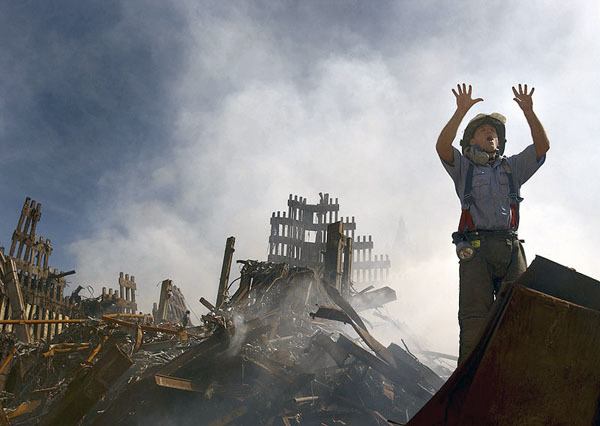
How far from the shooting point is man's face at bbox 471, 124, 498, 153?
3.52 metres

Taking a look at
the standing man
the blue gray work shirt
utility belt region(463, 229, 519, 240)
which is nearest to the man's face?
the standing man

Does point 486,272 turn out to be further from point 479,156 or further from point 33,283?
point 33,283

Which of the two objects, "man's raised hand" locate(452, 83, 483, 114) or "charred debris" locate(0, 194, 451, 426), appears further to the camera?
"charred debris" locate(0, 194, 451, 426)

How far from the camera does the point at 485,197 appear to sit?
131 inches

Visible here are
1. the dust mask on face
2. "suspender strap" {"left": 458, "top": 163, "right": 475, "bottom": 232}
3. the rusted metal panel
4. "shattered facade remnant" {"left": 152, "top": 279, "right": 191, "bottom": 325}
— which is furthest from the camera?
"shattered facade remnant" {"left": 152, "top": 279, "right": 191, "bottom": 325}

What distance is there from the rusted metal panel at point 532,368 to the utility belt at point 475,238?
1.52 metres

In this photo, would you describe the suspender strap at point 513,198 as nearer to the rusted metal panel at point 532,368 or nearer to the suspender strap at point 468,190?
the suspender strap at point 468,190

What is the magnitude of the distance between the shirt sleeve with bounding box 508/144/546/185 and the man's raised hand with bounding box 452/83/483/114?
58 centimetres

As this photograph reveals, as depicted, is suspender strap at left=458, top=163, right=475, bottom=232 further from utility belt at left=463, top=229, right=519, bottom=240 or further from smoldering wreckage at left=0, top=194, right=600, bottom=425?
smoldering wreckage at left=0, top=194, right=600, bottom=425

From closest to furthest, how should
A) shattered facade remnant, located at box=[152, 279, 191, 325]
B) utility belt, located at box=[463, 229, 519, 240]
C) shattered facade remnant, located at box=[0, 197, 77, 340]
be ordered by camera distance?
1. utility belt, located at box=[463, 229, 519, 240]
2. shattered facade remnant, located at box=[0, 197, 77, 340]
3. shattered facade remnant, located at box=[152, 279, 191, 325]

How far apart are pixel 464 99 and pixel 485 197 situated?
86 centimetres

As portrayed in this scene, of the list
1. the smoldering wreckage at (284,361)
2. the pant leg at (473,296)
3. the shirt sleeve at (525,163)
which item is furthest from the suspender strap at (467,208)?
the smoldering wreckage at (284,361)

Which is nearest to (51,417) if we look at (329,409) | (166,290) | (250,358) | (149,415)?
(149,415)

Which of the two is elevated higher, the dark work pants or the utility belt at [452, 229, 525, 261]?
the utility belt at [452, 229, 525, 261]
